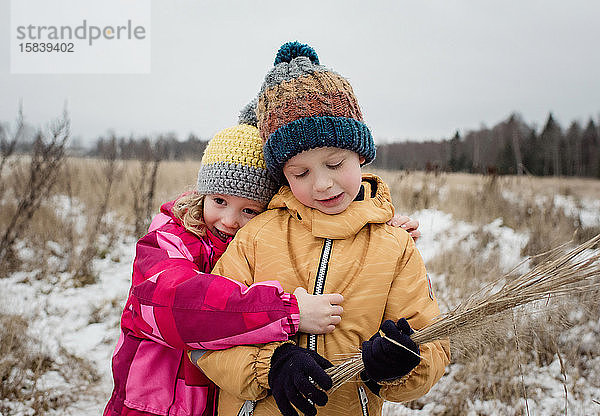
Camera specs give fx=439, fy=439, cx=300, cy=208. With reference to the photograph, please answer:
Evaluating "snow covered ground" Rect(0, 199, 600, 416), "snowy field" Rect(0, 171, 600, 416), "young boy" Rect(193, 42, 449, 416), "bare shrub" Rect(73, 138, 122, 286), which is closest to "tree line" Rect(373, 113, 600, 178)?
"snow covered ground" Rect(0, 199, 600, 416)

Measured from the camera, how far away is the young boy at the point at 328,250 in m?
1.28

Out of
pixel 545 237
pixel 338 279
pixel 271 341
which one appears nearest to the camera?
pixel 271 341

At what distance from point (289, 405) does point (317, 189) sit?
0.62 meters

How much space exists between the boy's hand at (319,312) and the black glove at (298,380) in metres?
0.08

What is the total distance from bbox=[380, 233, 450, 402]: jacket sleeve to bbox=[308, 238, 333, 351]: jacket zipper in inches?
8.5

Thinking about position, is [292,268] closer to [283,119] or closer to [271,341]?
[271,341]

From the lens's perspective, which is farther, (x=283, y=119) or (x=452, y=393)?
(x=452, y=393)

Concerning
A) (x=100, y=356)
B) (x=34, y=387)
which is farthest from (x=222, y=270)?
(x=100, y=356)

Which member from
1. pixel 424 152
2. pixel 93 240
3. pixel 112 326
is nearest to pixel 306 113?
pixel 112 326

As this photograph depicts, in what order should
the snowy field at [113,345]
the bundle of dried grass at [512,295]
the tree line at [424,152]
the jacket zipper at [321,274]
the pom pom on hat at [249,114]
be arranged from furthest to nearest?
1. the tree line at [424,152]
2. the snowy field at [113,345]
3. the pom pom on hat at [249,114]
4. the jacket zipper at [321,274]
5. the bundle of dried grass at [512,295]

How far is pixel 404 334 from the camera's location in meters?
1.13

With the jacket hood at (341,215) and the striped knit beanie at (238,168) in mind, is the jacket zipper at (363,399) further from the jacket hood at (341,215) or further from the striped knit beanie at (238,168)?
the striped knit beanie at (238,168)

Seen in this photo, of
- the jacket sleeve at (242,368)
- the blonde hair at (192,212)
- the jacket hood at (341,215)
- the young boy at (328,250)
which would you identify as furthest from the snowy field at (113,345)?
the blonde hair at (192,212)

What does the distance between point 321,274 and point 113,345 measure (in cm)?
308
